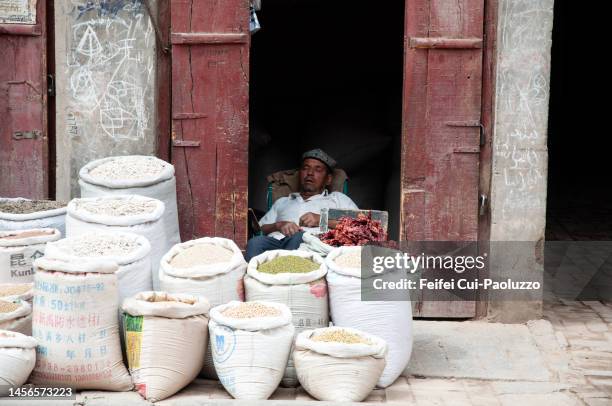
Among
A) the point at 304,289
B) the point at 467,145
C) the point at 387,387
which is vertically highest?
the point at 467,145

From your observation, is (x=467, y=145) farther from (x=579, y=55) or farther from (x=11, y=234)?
(x=579, y=55)

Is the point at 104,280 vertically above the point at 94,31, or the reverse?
the point at 94,31

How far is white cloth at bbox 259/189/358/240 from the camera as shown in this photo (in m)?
6.79

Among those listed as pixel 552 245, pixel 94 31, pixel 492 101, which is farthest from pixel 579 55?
pixel 94 31

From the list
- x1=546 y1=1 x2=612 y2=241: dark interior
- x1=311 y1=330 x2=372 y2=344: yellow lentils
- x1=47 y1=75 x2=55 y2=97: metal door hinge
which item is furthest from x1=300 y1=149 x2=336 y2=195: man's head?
x1=546 y1=1 x2=612 y2=241: dark interior

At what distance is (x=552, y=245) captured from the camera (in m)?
8.91

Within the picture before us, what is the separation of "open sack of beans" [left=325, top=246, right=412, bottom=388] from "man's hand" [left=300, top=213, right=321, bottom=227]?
1.55 metres

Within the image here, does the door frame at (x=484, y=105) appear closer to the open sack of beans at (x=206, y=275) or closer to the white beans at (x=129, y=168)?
the white beans at (x=129, y=168)

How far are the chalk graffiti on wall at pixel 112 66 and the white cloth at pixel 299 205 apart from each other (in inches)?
51.9

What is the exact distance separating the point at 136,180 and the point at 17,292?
105 centimetres

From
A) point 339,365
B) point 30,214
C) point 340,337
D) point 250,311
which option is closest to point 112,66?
point 30,214

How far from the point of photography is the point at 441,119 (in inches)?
234

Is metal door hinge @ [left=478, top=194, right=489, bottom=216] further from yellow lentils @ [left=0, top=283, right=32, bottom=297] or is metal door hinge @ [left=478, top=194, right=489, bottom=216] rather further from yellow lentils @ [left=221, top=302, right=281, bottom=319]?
yellow lentils @ [left=0, top=283, right=32, bottom=297]

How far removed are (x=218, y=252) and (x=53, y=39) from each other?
2.15 m
